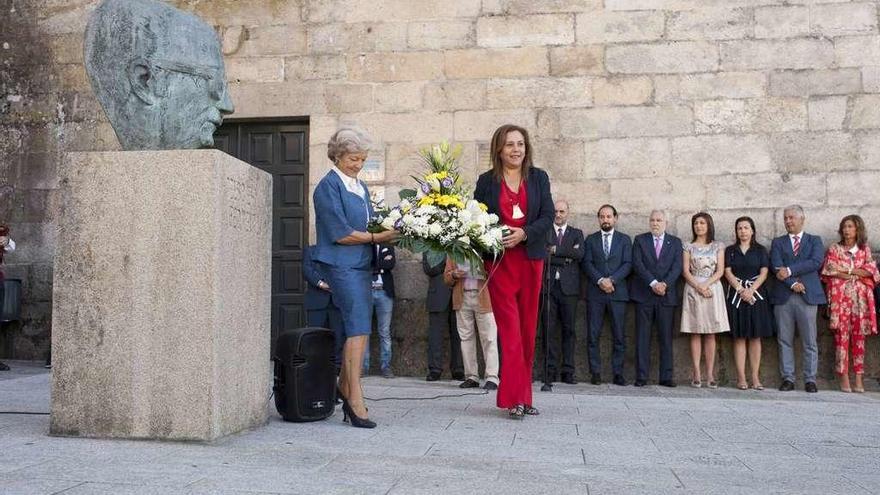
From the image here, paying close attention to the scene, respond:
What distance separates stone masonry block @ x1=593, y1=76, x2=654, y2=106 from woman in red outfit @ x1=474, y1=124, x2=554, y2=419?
4.10 metres

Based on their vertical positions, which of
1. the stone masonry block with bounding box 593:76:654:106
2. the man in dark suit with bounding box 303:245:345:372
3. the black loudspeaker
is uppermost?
the stone masonry block with bounding box 593:76:654:106

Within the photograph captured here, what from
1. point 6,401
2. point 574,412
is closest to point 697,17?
point 574,412

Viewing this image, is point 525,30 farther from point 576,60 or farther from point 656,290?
point 656,290

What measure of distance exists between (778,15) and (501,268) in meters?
5.68

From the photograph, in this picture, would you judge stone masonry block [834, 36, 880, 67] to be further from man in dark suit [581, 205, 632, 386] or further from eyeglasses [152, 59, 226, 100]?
eyeglasses [152, 59, 226, 100]

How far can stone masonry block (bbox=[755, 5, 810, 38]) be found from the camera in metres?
9.19

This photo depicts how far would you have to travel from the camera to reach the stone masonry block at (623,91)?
937 cm

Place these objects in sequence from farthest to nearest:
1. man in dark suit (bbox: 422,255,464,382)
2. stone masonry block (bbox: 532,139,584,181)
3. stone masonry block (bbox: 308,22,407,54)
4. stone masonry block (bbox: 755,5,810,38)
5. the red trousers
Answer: stone masonry block (bbox: 308,22,407,54) → stone masonry block (bbox: 532,139,584,181) → stone masonry block (bbox: 755,5,810,38) → man in dark suit (bbox: 422,255,464,382) → the red trousers

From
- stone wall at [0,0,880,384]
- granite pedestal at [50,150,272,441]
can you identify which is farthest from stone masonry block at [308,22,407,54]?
granite pedestal at [50,150,272,441]

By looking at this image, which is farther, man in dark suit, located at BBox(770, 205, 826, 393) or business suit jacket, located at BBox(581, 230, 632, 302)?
business suit jacket, located at BBox(581, 230, 632, 302)

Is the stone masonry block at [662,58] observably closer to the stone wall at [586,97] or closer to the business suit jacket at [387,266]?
the stone wall at [586,97]

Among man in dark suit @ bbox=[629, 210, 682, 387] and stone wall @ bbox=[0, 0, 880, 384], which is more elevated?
stone wall @ bbox=[0, 0, 880, 384]

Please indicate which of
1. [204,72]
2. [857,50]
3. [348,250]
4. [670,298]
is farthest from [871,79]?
[204,72]

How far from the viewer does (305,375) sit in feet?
16.9
